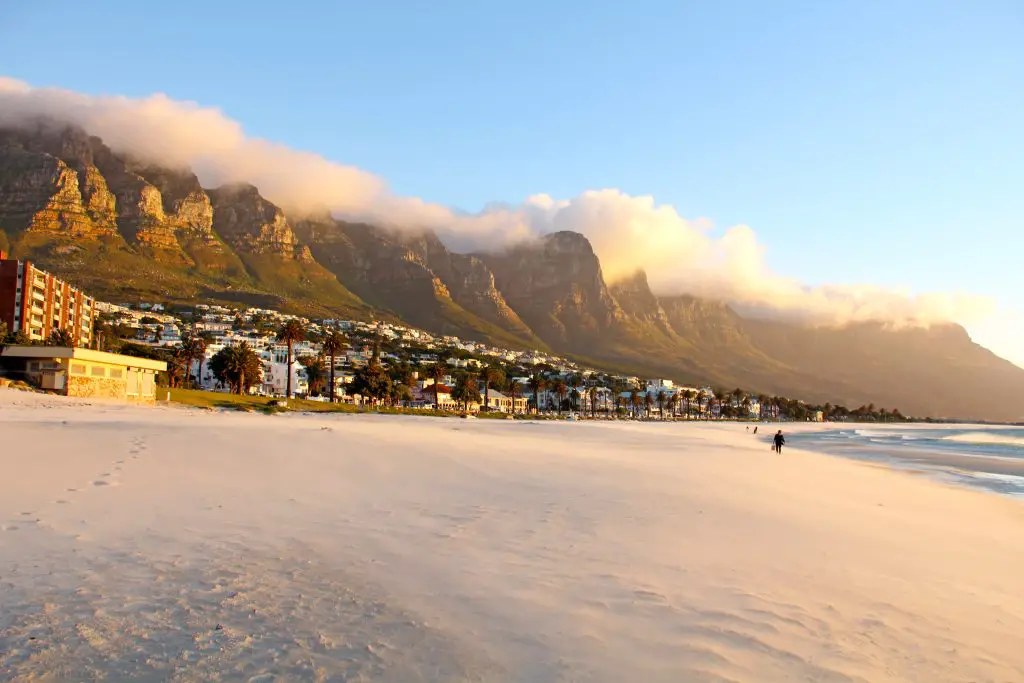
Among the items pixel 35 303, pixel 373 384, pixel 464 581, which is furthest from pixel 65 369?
pixel 35 303

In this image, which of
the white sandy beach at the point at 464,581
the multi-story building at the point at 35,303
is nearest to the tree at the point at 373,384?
the multi-story building at the point at 35,303

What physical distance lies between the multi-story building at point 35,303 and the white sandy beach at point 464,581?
10167 centimetres

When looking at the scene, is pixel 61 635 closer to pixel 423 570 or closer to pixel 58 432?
pixel 423 570

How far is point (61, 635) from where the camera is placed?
18.4 feet

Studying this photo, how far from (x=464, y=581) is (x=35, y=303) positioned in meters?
120

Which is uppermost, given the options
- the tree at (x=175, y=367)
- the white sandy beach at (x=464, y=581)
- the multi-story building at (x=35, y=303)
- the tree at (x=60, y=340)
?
the multi-story building at (x=35, y=303)

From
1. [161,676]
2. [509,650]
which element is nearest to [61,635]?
[161,676]

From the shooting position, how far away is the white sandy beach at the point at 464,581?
18.6ft

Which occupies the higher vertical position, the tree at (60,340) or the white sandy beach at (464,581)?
the tree at (60,340)

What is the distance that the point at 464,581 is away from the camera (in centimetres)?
791

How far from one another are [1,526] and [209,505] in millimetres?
2936

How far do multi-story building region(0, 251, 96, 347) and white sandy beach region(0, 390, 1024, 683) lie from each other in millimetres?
101667

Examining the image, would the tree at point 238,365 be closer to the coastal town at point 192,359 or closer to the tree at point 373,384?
A: the coastal town at point 192,359

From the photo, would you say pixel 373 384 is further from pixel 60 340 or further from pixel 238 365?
pixel 60 340
